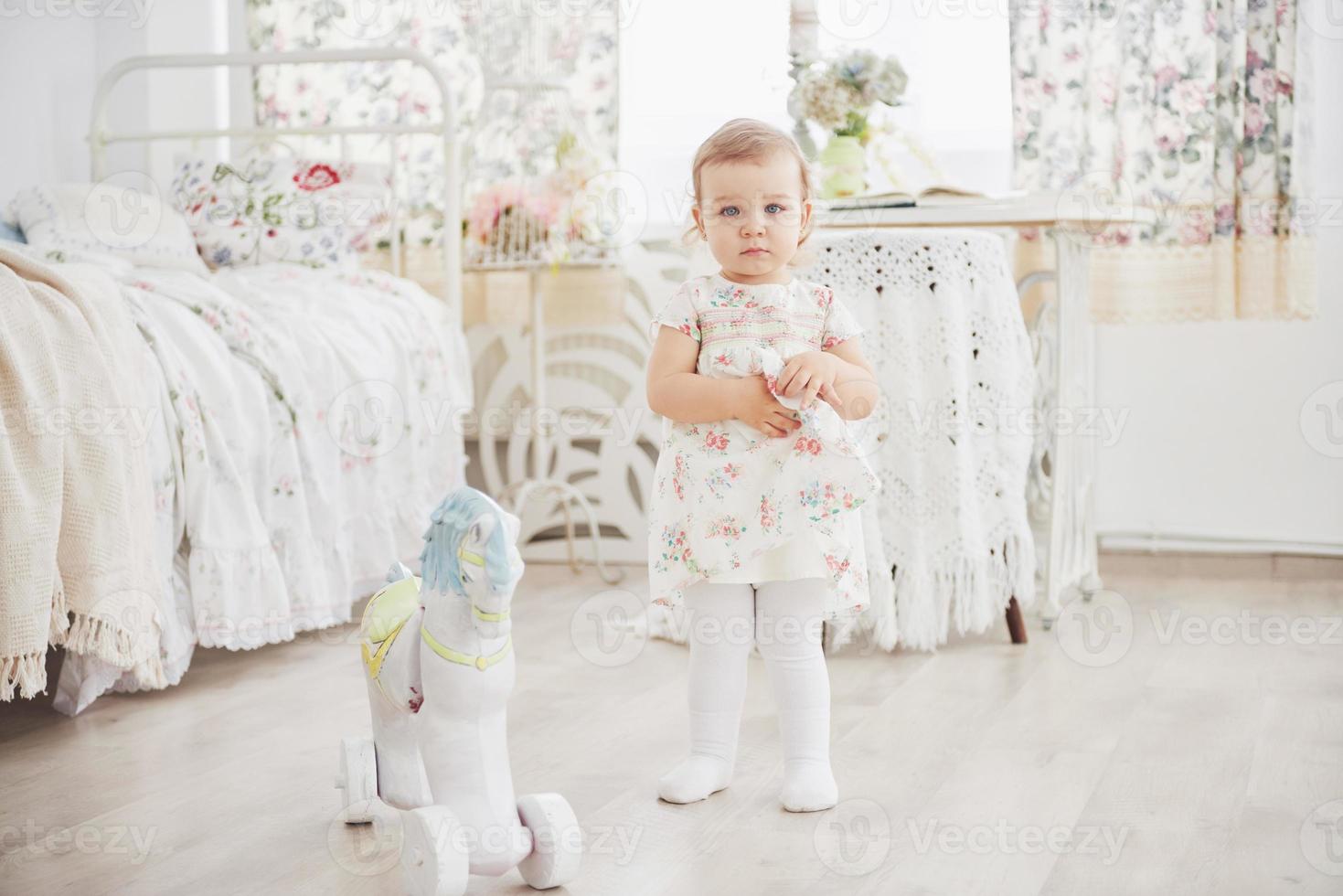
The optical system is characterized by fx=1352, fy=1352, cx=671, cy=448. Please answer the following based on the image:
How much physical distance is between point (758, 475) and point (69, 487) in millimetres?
885

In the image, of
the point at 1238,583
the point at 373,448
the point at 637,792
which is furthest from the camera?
the point at 1238,583

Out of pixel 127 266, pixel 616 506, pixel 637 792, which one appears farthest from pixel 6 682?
pixel 616 506

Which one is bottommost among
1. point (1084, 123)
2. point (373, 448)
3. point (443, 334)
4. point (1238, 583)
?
point (1238, 583)

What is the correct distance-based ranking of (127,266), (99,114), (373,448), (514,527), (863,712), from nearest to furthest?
(514,527) < (863,712) < (127,266) < (373,448) < (99,114)

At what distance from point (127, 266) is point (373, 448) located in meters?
0.52

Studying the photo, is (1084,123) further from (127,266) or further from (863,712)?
(127,266)

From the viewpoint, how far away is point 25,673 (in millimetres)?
1555

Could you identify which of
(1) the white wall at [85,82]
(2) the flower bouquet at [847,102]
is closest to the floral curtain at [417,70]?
(1) the white wall at [85,82]

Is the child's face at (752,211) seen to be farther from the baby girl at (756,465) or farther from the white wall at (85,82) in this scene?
the white wall at (85,82)

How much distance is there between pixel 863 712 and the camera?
1.80 m

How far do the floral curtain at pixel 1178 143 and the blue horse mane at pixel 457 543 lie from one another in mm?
1895

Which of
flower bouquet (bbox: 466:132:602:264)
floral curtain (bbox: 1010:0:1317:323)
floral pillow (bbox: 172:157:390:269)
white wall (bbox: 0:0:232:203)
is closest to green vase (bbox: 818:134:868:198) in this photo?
floral curtain (bbox: 1010:0:1317:323)

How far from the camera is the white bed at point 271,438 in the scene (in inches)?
75.6

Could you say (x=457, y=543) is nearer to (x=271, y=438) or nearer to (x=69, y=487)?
(x=69, y=487)
